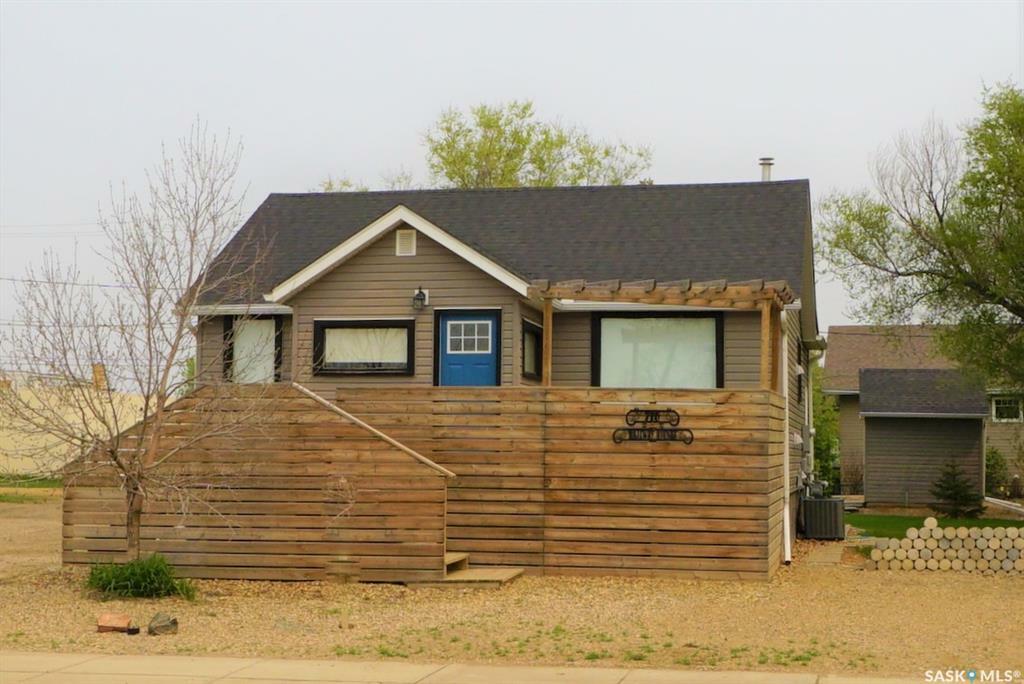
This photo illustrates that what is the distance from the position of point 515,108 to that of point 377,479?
95.4ft

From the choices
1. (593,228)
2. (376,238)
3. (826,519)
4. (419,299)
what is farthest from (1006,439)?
(376,238)

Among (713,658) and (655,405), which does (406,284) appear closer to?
(655,405)

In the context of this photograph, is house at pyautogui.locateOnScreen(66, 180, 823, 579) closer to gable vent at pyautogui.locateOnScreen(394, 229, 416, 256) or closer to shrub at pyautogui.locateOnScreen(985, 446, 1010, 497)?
gable vent at pyautogui.locateOnScreen(394, 229, 416, 256)

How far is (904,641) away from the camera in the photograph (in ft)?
37.9

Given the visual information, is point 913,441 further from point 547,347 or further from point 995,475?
point 547,347

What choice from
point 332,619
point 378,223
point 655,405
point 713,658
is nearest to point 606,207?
point 378,223

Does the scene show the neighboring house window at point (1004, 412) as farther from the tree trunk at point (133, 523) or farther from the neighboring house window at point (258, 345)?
the tree trunk at point (133, 523)

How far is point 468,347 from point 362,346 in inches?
65.4

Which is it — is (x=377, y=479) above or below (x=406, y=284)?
below

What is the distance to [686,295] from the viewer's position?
54.0 feet

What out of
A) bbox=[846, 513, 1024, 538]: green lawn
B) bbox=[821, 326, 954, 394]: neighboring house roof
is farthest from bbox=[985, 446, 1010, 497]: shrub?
bbox=[846, 513, 1024, 538]: green lawn

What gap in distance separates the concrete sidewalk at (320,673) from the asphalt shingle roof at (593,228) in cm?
945

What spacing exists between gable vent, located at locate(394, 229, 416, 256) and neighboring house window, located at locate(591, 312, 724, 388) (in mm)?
2989

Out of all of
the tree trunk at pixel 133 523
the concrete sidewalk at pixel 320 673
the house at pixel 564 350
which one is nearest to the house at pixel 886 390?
the house at pixel 564 350
